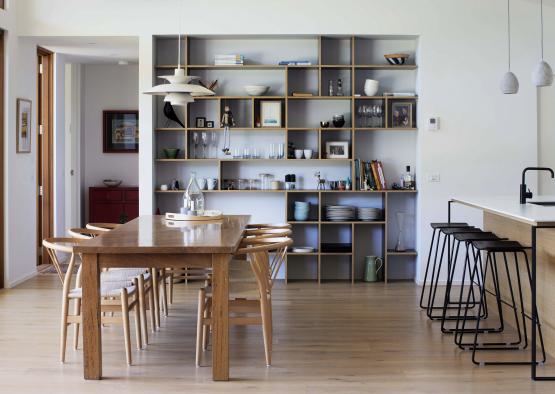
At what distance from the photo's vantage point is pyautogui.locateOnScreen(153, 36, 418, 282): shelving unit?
25.6 ft

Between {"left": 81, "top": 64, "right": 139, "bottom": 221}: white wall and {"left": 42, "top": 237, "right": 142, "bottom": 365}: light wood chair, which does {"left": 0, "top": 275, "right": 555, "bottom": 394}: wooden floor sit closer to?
{"left": 42, "top": 237, "right": 142, "bottom": 365}: light wood chair

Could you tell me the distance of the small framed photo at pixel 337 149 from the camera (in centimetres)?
774

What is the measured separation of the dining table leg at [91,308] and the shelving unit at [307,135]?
3.55 metres

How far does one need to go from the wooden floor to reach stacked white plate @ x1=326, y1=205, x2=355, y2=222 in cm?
129

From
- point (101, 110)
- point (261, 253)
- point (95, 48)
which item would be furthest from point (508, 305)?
point (101, 110)

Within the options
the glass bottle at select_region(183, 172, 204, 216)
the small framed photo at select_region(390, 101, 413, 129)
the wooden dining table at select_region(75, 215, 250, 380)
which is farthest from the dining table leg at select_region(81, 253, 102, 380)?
the small framed photo at select_region(390, 101, 413, 129)

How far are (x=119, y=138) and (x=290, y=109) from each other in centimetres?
396

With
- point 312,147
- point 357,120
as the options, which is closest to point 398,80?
point 357,120

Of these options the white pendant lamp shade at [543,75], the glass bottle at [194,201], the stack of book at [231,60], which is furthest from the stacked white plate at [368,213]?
the white pendant lamp shade at [543,75]

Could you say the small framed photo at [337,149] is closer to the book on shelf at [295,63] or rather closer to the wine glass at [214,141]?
the book on shelf at [295,63]

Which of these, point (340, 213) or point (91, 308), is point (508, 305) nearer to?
point (340, 213)

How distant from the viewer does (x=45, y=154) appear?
8914 mm

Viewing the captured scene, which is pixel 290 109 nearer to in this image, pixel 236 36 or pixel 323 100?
pixel 323 100

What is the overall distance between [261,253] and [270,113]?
10.5ft
